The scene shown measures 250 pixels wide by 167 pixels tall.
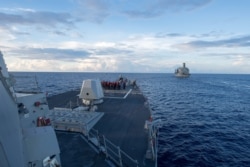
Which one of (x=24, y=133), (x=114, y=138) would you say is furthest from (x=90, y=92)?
(x=24, y=133)

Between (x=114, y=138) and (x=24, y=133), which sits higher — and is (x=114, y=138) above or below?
below

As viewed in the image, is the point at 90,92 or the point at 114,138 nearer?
the point at 114,138

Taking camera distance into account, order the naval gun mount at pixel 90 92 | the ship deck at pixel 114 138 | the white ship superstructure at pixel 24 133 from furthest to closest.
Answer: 1. the naval gun mount at pixel 90 92
2. the ship deck at pixel 114 138
3. the white ship superstructure at pixel 24 133

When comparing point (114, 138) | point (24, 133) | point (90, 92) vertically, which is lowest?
point (114, 138)

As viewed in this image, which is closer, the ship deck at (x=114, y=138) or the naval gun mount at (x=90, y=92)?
the ship deck at (x=114, y=138)

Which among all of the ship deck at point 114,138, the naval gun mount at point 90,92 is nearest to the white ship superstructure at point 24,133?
the ship deck at point 114,138

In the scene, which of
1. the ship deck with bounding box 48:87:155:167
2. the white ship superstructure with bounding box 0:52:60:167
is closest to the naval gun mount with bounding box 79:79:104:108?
the ship deck with bounding box 48:87:155:167

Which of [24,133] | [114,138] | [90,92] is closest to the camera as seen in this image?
[24,133]

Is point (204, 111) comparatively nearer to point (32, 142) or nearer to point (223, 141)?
point (223, 141)

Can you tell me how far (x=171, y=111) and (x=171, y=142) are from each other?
2236 centimetres

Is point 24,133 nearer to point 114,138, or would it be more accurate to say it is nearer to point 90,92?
point 114,138

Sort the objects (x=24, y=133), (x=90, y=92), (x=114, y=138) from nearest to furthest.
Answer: (x=24, y=133) < (x=114, y=138) < (x=90, y=92)

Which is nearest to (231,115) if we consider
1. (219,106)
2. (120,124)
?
(219,106)

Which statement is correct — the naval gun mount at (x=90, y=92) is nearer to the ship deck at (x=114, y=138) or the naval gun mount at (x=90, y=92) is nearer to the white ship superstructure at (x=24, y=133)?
the ship deck at (x=114, y=138)
